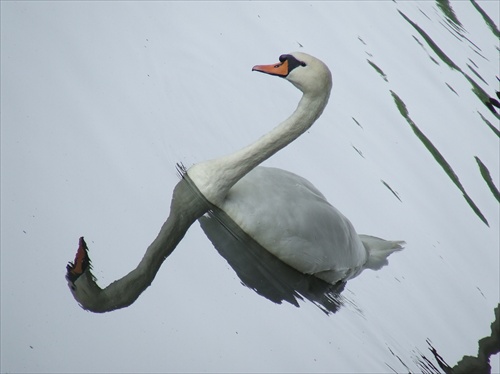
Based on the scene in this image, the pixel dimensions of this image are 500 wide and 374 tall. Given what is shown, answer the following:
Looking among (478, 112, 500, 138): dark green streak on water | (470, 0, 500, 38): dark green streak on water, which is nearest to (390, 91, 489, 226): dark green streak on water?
(478, 112, 500, 138): dark green streak on water

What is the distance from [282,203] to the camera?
4219mm

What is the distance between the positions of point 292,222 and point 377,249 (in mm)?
847

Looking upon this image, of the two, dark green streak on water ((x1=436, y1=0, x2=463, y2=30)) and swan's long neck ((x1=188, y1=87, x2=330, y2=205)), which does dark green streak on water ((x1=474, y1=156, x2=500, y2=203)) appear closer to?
swan's long neck ((x1=188, y1=87, x2=330, y2=205))

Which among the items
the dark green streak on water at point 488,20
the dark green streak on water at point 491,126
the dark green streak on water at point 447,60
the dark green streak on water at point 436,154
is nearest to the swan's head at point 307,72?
the dark green streak on water at point 436,154

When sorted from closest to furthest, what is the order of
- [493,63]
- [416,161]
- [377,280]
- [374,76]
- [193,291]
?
[193,291] < [377,280] < [416,161] < [374,76] < [493,63]

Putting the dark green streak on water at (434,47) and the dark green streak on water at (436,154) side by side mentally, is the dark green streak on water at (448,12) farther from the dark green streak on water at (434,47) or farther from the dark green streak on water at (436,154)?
the dark green streak on water at (436,154)

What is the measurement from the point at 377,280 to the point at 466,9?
5.42m

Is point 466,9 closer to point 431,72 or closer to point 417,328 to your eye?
point 431,72

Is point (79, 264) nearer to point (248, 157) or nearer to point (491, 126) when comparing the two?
point (248, 157)

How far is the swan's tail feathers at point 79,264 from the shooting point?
3.50 metres

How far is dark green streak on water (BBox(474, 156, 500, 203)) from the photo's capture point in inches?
249

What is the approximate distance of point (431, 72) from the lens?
753 centimetres

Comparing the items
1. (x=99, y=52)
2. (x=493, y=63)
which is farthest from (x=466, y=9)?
(x=99, y=52)

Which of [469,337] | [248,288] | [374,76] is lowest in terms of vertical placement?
[469,337]
